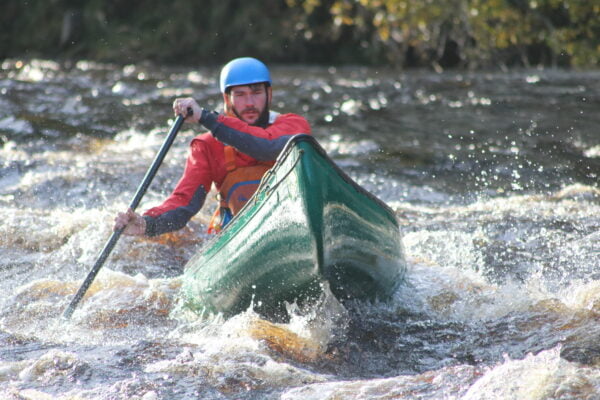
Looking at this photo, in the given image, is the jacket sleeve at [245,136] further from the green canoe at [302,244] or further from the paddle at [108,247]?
the green canoe at [302,244]

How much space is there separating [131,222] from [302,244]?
131 cm

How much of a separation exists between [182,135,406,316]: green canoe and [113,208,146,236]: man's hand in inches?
15.4

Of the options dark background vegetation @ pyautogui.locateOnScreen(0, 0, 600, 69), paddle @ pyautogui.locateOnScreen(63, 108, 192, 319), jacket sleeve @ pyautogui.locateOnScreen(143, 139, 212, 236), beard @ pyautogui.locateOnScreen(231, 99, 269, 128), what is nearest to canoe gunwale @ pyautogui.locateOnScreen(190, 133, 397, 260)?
jacket sleeve @ pyautogui.locateOnScreen(143, 139, 212, 236)

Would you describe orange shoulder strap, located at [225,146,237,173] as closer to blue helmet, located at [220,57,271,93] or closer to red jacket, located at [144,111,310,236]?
red jacket, located at [144,111,310,236]

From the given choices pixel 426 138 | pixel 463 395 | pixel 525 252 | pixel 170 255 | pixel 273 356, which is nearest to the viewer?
pixel 463 395

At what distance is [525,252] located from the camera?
609 cm

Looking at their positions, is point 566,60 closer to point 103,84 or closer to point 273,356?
point 103,84

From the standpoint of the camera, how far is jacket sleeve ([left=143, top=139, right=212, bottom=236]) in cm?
498

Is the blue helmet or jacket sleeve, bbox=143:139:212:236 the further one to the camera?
the blue helmet

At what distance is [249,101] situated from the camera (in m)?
5.37

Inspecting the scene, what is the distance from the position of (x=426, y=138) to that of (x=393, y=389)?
6.81 metres

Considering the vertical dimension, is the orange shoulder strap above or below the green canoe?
above

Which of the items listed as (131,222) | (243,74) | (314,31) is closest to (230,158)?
A: (243,74)

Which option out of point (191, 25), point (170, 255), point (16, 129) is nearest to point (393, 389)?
point (170, 255)
